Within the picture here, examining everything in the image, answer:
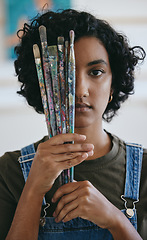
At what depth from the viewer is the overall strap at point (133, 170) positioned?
72 cm

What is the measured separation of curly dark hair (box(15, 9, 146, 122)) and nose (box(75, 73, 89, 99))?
11cm

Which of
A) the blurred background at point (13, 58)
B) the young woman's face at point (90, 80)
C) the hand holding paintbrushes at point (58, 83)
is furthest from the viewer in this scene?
the blurred background at point (13, 58)

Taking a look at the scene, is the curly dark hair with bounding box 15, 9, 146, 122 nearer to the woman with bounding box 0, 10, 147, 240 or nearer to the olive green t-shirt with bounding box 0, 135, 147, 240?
the woman with bounding box 0, 10, 147, 240

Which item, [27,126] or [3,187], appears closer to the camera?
[3,187]

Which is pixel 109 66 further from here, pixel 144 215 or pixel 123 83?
pixel 144 215

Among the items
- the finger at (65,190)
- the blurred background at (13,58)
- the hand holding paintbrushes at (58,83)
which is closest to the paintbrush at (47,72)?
the hand holding paintbrushes at (58,83)

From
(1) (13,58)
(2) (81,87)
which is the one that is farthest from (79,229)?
(1) (13,58)

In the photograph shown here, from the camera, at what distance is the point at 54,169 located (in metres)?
0.55

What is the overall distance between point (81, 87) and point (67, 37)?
0.14 m

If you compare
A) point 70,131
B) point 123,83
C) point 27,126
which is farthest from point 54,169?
point 27,126

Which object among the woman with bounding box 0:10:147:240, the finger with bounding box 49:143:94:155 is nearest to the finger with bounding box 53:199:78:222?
the woman with bounding box 0:10:147:240

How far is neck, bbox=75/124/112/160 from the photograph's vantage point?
743mm

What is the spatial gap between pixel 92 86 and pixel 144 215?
323 mm

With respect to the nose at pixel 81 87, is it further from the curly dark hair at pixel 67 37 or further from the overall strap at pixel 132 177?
the overall strap at pixel 132 177
